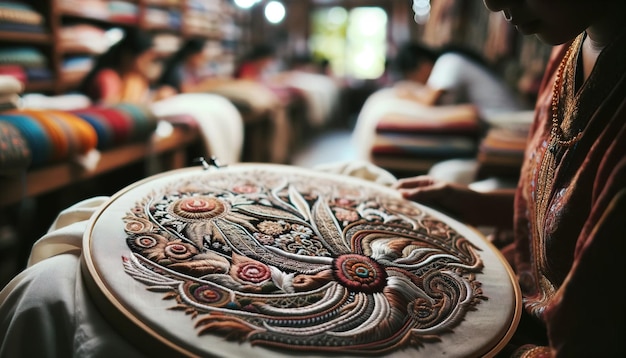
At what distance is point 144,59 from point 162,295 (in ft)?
10.9

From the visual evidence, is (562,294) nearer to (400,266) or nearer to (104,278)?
(400,266)

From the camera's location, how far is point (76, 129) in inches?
75.3

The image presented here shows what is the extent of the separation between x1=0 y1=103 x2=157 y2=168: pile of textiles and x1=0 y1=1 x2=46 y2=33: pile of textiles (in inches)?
58.6

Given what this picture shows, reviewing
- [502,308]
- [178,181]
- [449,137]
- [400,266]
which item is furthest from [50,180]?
[449,137]

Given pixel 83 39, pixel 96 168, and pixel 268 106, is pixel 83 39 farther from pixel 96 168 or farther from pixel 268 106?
pixel 96 168

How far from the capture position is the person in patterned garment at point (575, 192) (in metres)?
0.58

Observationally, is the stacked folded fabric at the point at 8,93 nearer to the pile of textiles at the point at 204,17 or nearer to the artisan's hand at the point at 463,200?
the artisan's hand at the point at 463,200

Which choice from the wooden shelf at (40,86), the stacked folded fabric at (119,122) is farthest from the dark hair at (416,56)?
the wooden shelf at (40,86)

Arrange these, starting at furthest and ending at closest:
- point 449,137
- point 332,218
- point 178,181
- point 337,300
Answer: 1. point 449,137
2. point 178,181
3. point 332,218
4. point 337,300

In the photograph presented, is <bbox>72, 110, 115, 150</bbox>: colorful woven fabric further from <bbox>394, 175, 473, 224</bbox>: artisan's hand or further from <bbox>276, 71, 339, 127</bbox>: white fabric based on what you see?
<bbox>276, 71, 339, 127</bbox>: white fabric

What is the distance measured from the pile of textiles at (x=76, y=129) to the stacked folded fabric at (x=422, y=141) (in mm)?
1292

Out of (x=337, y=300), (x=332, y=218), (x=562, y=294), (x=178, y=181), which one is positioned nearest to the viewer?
(x=562, y=294)

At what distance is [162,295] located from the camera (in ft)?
2.18

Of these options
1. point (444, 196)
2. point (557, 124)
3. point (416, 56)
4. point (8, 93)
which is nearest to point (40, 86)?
point (8, 93)
